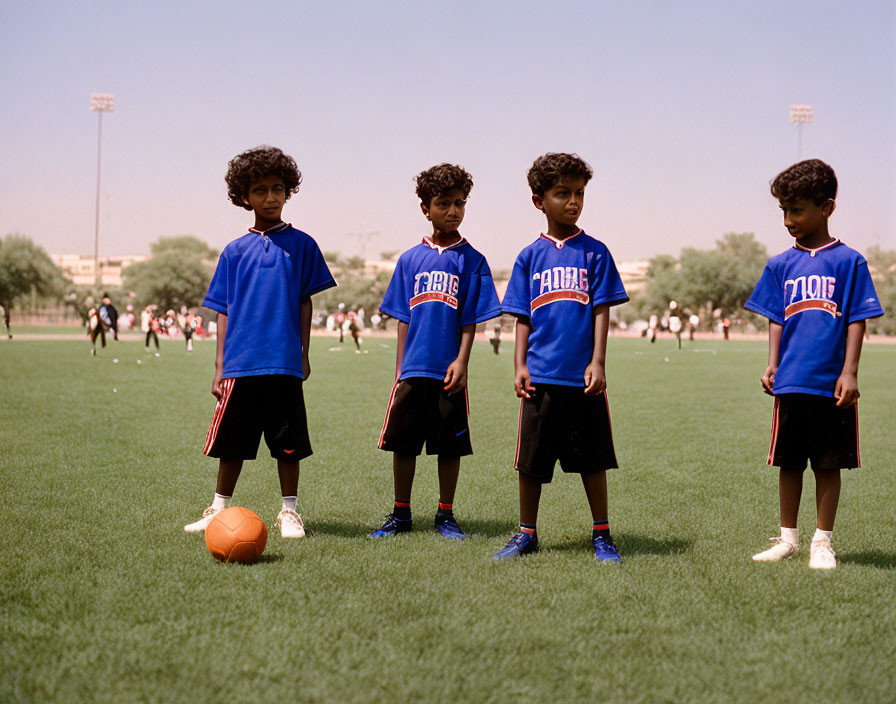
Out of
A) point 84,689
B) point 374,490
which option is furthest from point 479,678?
point 374,490

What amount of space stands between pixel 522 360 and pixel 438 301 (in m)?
0.67

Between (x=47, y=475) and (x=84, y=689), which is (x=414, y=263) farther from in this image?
(x=47, y=475)

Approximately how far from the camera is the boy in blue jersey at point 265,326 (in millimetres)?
4824

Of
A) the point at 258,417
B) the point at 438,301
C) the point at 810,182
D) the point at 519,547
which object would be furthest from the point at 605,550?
the point at 810,182

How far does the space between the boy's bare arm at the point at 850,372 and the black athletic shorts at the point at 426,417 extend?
6.47ft

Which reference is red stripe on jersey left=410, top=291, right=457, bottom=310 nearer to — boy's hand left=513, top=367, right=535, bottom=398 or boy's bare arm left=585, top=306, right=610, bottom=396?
boy's hand left=513, top=367, right=535, bottom=398

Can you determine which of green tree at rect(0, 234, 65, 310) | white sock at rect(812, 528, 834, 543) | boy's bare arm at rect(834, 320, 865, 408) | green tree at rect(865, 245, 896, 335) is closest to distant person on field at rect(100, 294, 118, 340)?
white sock at rect(812, 528, 834, 543)

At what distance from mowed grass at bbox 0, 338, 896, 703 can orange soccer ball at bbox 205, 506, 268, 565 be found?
0.08 metres

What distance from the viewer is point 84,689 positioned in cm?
282

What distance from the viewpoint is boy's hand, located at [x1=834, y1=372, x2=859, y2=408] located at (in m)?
4.31

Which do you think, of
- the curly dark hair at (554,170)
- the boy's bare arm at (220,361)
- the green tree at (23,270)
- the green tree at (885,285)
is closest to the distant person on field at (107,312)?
the boy's bare arm at (220,361)

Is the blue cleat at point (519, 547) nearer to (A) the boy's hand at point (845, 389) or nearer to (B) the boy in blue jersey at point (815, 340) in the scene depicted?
(B) the boy in blue jersey at point (815, 340)

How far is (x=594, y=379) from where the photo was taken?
174 inches

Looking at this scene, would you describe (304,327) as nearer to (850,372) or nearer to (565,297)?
(565,297)
